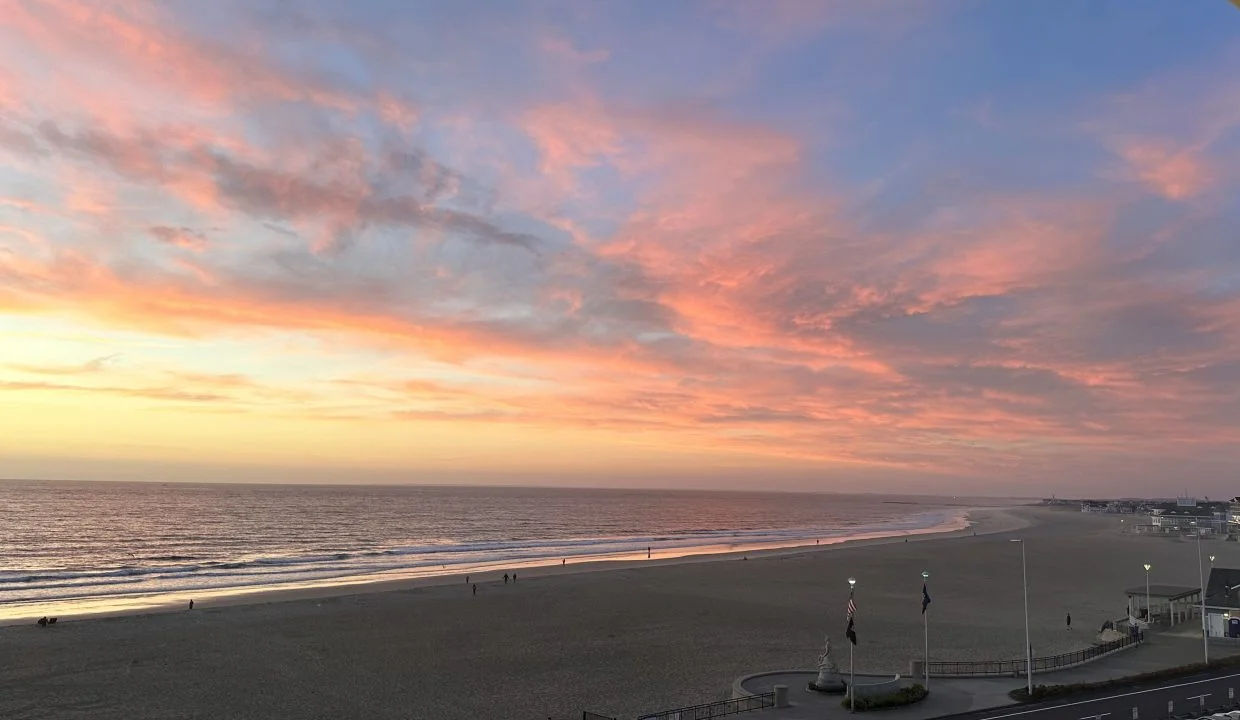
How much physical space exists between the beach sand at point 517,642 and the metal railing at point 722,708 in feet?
8.17

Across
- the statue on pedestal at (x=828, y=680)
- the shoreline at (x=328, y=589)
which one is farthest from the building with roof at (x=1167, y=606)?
the shoreline at (x=328, y=589)

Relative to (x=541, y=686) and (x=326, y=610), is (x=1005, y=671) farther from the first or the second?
(x=326, y=610)

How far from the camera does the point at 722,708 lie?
26109mm

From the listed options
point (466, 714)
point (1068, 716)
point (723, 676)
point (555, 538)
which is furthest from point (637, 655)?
point (555, 538)

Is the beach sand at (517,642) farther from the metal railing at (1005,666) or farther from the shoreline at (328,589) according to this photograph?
the metal railing at (1005,666)

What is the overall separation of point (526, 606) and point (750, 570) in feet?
93.5

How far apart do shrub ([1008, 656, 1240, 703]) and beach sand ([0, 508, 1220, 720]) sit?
675cm

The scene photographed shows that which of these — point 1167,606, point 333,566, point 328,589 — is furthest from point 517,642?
point 333,566

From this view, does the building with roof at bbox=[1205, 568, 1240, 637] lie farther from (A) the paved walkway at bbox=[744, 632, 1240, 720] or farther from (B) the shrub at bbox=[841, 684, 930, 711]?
(B) the shrub at bbox=[841, 684, 930, 711]

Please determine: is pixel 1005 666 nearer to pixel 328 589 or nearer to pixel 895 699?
pixel 895 699

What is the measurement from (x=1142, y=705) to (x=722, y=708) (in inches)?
558

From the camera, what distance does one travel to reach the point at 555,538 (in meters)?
113

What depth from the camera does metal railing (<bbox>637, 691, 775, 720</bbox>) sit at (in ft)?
81.1

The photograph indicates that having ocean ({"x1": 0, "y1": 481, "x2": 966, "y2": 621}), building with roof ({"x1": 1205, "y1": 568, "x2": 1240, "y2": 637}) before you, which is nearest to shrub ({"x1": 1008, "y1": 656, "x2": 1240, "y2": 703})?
building with roof ({"x1": 1205, "y1": 568, "x2": 1240, "y2": 637})
